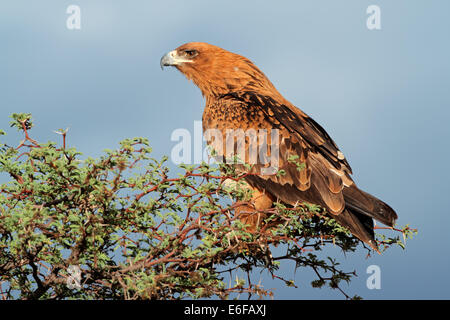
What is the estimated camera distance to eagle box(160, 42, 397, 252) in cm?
662

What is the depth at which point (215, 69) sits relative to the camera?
8898 mm

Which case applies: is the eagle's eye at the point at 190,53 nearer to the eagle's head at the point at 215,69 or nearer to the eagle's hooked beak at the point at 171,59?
the eagle's head at the point at 215,69

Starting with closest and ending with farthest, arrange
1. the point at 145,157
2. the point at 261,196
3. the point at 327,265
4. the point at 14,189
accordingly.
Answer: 1. the point at 145,157
2. the point at 14,189
3. the point at 327,265
4. the point at 261,196

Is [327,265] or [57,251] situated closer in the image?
[57,251]

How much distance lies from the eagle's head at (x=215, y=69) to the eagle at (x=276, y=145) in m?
0.02

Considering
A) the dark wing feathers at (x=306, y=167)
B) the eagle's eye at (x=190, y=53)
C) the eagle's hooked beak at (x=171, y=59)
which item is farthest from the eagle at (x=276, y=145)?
the eagle's hooked beak at (x=171, y=59)

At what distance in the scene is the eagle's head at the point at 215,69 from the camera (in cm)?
869

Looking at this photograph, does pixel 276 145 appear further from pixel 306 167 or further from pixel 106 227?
pixel 106 227

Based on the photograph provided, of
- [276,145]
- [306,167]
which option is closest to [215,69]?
[276,145]

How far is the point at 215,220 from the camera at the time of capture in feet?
14.7

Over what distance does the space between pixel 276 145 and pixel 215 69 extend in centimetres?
232

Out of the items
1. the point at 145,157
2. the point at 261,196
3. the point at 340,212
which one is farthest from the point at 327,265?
the point at 145,157

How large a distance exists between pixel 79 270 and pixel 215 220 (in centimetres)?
128
